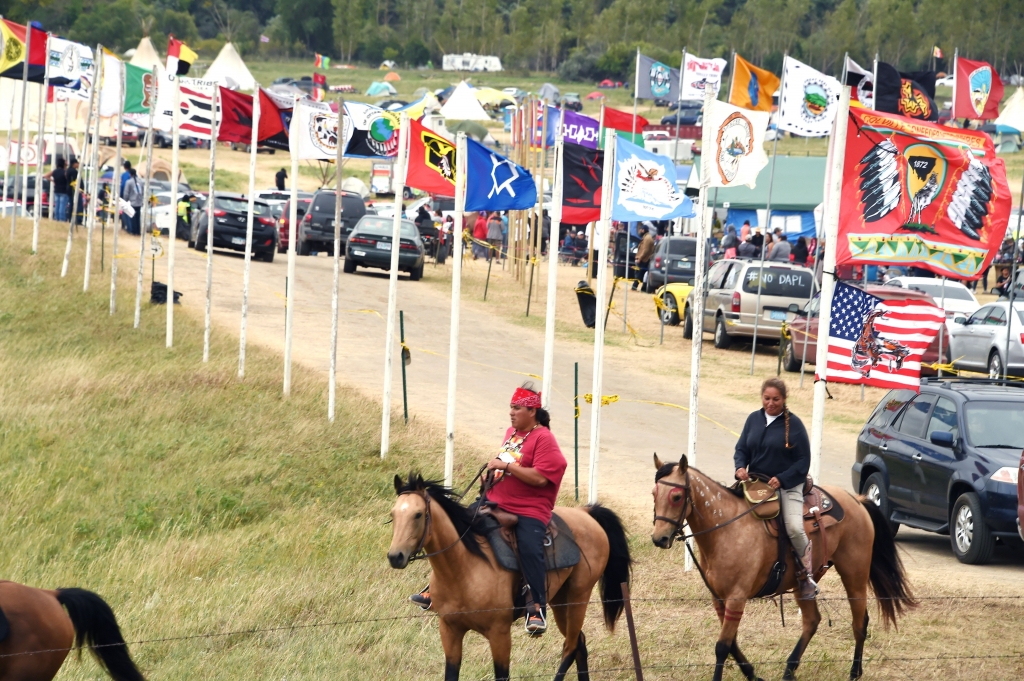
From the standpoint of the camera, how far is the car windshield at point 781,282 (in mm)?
26047

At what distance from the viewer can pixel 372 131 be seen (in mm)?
16703

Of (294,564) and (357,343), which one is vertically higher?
(357,343)

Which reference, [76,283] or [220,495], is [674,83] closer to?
[76,283]

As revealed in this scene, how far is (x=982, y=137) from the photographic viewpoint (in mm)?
12180

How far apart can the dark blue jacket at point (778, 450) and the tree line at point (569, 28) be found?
103529mm

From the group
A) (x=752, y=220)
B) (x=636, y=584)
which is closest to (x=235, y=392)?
(x=636, y=584)

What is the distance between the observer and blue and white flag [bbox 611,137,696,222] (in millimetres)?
Answer: 13164

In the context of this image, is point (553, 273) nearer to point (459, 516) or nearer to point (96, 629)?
point (459, 516)

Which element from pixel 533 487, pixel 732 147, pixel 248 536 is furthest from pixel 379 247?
pixel 533 487

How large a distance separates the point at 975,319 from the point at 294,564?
1684cm

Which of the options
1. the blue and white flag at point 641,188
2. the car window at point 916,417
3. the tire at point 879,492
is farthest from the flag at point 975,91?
the blue and white flag at point 641,188

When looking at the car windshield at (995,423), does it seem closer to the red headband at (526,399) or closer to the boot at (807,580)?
the boot at (807,580)

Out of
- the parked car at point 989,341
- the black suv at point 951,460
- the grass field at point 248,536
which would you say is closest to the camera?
the grass field at point 248,536

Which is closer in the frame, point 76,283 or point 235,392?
point 235,392
